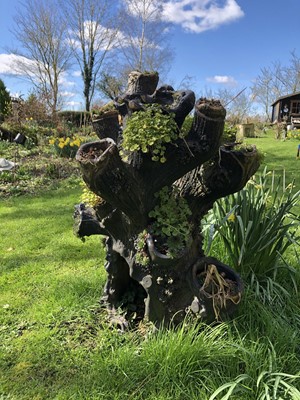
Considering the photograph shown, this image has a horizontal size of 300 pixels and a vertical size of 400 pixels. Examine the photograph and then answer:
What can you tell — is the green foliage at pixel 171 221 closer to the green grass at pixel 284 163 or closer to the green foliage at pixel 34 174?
the green foliage at pixel 34 174

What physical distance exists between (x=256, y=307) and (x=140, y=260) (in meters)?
0.91

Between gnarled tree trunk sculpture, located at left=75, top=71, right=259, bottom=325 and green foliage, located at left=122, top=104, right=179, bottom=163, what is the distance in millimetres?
26

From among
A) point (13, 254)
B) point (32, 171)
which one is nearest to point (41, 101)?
point (32, 171)

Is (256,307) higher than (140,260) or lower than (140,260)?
lower

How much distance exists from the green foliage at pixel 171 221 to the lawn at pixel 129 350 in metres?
0.47

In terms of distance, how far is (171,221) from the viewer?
1.99 m

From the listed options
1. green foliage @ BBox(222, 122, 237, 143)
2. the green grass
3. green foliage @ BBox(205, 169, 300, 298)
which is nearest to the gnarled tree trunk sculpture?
green foliage @ BBox(222, 122, 237, 143)

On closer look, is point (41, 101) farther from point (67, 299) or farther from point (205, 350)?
point (205, 350)

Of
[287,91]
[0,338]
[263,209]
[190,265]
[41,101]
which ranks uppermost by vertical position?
[287,91]

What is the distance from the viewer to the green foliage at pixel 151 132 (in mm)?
1729

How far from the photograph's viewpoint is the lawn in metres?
1.78

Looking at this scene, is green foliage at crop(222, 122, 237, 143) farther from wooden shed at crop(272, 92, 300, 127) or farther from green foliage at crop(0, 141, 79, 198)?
wooden shed at crop(272, 92, 300, 127)

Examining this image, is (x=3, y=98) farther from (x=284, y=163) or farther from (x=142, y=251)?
(x=142, y=251)

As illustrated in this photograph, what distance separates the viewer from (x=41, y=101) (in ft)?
41.6
